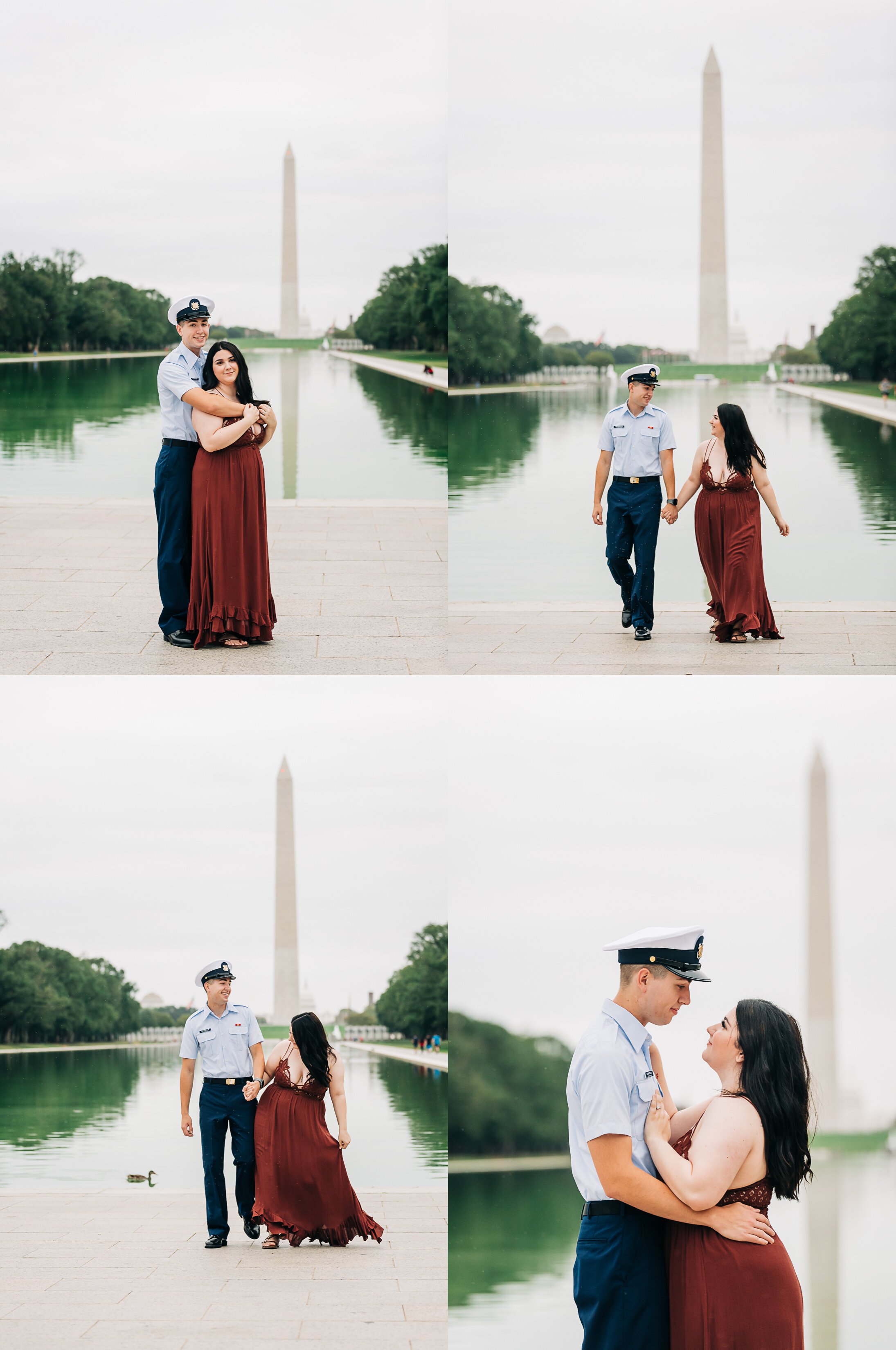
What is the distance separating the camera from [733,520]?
9383mm

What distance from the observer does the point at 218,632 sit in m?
8.30

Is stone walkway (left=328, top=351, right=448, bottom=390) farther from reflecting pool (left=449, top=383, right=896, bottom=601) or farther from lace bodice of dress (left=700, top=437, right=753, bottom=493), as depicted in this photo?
lace bodice of dress (left=700, top=437, right=753, bottom=493)

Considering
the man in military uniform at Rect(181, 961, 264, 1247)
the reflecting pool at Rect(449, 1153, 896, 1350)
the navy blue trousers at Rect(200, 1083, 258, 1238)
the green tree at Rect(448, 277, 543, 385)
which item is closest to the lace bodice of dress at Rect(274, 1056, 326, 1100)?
the man in military uniform at Rect(181, 961, 264, 1247)

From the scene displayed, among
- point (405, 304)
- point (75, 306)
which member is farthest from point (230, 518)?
point (75, 306)

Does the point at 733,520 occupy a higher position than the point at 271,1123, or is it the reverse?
the point at 733,520

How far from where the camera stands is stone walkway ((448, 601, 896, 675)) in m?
8.84

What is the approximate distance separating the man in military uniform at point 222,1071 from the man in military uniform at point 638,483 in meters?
3.78

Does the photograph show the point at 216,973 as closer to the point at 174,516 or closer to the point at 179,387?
the point at 174,516

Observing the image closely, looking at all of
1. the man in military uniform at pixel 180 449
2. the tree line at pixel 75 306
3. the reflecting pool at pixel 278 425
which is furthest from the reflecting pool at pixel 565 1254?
the tree line at pixel 75 306

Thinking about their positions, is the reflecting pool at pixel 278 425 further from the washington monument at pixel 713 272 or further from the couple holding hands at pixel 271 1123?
the couple holding hands at pixel 271 1123

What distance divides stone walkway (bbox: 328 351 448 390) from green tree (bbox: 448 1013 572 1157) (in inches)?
585

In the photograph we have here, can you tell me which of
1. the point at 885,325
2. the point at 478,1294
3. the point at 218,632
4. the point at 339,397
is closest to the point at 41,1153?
the point at 478,1294

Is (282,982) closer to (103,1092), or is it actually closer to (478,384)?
(103,1092)

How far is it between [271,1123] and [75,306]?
27.1 m
